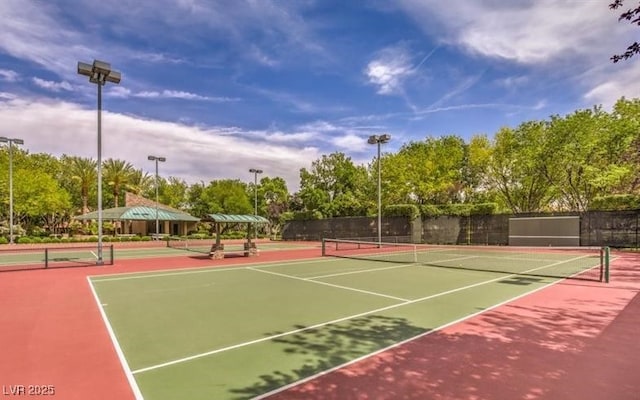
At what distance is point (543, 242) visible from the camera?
27.8m

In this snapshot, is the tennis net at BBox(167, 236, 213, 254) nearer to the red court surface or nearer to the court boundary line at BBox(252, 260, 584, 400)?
the red court surface

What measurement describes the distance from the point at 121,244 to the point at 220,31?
25.9 metres

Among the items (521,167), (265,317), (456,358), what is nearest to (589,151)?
(521,167)

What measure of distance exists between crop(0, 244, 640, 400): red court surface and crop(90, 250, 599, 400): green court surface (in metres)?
0.37

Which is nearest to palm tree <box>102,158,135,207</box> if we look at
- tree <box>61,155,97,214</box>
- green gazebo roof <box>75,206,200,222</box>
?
tree <box>61,155,97,214</box>

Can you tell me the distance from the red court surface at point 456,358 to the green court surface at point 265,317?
37 cm

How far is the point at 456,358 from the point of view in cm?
534

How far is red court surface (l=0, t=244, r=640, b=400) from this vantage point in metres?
4.34

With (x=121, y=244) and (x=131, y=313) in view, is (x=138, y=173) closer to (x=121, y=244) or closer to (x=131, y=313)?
(x=121, y=244)

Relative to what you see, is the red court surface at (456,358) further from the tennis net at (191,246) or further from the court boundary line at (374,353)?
the tennis net at (191,246)

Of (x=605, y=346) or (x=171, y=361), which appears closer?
(x=171, y=361)

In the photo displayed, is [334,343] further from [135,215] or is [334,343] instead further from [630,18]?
[135,215]

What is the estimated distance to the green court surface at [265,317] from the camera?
4.84 metres

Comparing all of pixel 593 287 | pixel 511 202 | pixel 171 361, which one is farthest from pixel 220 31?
pixel 511 202
